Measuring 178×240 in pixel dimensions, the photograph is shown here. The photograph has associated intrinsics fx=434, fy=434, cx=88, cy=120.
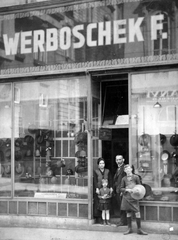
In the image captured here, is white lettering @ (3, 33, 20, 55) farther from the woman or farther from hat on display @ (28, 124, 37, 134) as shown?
the woman

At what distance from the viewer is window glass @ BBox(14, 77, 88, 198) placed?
40.1ft

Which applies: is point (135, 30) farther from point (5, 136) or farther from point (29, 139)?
point (5, 136)

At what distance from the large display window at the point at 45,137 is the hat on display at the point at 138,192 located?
2.03m

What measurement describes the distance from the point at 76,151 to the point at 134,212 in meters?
2.49

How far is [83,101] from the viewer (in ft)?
40.2

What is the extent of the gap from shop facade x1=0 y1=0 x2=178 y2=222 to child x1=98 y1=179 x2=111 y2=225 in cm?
39

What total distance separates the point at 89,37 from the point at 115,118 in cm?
246

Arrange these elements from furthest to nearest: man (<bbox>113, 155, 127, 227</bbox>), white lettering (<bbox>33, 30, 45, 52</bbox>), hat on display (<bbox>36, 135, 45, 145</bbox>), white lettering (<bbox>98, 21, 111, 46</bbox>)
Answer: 1. hat on display (<bbox>36, 135, 45, 145</bbox>)
2. white lettering (<bbox>33, 30, 45, 52</bbox>)
3. white lettering (<bbox>98, 21, 111, 46</bbox>)
4. man (<bbox>113, 155, 127, 227</bbox>)

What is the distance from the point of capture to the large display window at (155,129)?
11414 mm

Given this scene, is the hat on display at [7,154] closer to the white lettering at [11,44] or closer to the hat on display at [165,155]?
the white lettering at [11,44]

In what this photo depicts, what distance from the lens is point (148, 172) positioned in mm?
11562

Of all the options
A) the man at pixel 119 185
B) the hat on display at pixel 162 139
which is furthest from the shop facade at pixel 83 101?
the man at pixel 119 185

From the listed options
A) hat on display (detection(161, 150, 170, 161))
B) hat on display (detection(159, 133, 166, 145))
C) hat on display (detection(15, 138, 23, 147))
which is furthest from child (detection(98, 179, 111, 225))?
hat on display (detection(15, 138, 23, 147))

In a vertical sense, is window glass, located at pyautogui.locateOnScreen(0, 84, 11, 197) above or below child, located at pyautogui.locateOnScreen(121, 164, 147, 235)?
above
